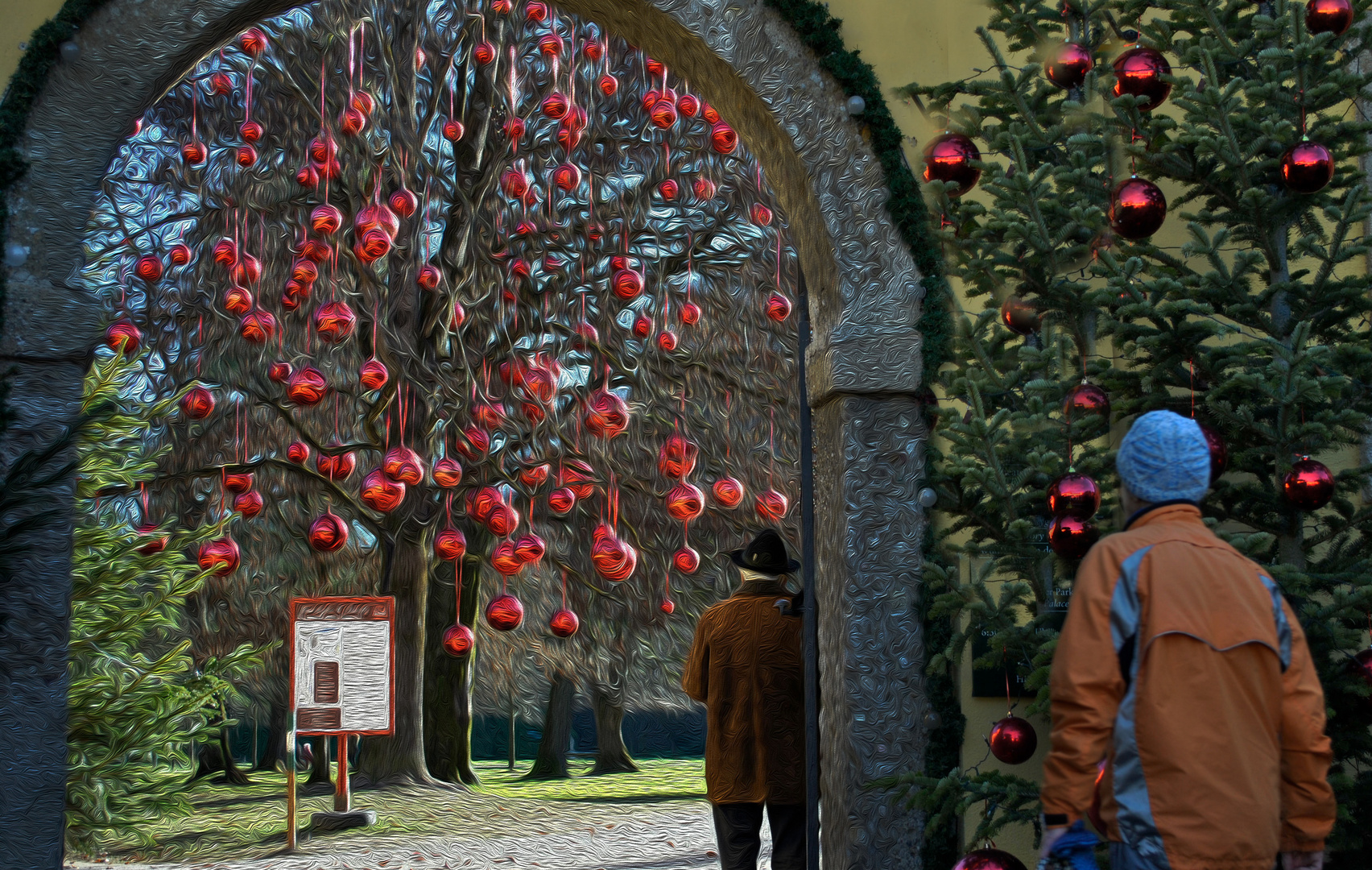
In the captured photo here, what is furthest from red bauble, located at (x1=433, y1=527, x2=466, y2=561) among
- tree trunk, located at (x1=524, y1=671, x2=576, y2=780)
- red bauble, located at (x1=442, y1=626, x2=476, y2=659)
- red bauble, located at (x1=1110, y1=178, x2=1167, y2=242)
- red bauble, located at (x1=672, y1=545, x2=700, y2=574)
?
tree trunk, located at (x1=524, y1=671, x2=576, y2=780)

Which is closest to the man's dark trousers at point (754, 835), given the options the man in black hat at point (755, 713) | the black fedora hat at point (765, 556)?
the man in black hat at point (755, 713)

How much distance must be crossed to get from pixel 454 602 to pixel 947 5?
33.7 ft

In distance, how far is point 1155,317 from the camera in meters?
4.13

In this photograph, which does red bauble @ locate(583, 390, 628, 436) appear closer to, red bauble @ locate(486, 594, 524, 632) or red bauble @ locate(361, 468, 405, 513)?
red bauble @ locate(486, 594, 524, 632)

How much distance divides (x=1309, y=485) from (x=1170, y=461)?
46.0 inches

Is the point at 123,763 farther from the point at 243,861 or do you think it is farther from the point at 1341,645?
the point at 1341,645

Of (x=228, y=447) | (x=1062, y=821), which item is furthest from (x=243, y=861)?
(x=1062, y=821)

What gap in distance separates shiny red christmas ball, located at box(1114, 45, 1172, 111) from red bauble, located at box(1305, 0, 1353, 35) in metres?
0.43

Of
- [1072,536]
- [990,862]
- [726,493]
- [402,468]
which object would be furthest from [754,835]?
[402,468]

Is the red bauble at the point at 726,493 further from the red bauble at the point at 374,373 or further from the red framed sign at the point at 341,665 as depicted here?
the red framed sign at the point at 341,665

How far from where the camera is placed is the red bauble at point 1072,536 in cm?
406

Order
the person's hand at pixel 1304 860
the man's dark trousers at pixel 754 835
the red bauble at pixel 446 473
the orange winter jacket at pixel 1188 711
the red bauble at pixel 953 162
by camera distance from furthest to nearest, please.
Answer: the red bauble at pixel 446 473 < the man's dark trousers at pixel 754 835 < the red bauble at pixel 953 162 < the person's hand at pixel 1304 860 < the orange winter jacket at pixel 1188 711

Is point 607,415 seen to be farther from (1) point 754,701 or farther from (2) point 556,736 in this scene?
(2) point 556,736

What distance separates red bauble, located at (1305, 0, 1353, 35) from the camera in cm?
402
